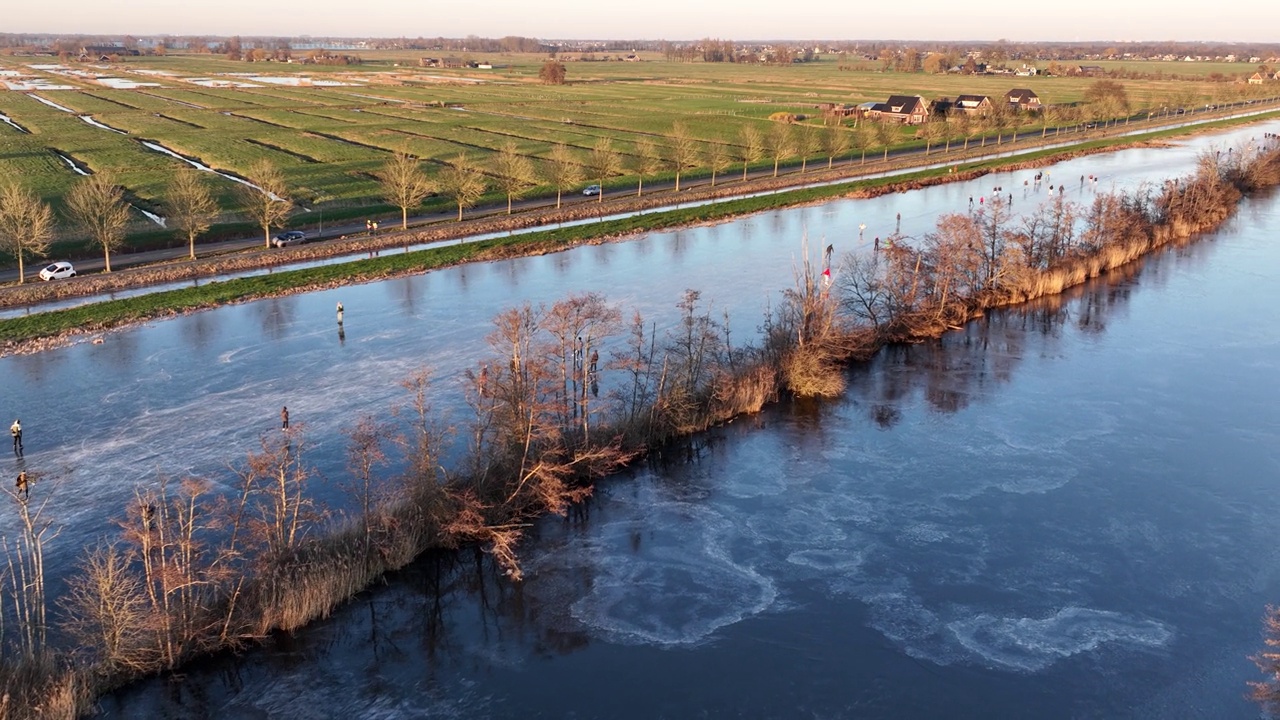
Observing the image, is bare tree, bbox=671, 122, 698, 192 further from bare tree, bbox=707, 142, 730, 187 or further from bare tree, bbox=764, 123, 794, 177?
bare tree, bbox=764, 123, 794, 177

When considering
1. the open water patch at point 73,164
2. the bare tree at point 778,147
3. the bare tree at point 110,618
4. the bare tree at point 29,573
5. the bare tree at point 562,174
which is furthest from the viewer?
the bare tree at point 778,147

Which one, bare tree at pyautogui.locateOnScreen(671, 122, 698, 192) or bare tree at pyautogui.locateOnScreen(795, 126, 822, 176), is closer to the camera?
bare tree at pyautogui.locateOnScreen(671, 122, 698, 192)

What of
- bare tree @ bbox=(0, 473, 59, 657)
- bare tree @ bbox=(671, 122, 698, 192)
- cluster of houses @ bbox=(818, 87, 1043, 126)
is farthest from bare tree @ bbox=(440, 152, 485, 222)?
cluster of houses @ bbox=(818, 87, 1043, 126)

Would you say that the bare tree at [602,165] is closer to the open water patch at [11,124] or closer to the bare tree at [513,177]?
the bare tree at [513,177]

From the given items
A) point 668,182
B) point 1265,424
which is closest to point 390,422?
point 1265,424

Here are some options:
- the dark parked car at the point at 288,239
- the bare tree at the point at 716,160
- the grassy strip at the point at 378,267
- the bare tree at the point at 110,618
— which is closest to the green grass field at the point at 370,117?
the bare tree at the point at 716,160
